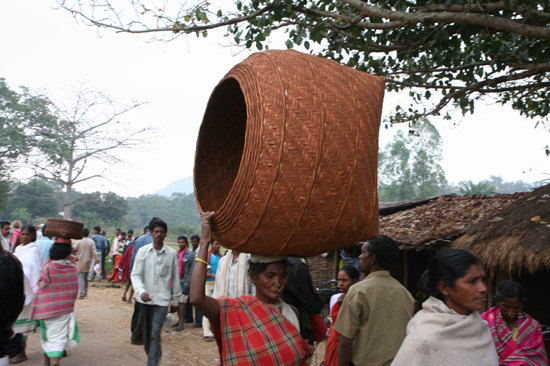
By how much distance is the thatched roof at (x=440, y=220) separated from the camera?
876cm

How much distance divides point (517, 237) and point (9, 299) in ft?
23.2

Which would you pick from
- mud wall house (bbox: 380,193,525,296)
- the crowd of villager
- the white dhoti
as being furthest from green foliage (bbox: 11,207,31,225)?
the crowd of villager

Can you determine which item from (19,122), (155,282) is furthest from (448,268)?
(19,122)

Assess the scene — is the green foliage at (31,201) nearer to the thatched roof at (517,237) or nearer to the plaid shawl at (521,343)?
the thatched roof at (517,237)

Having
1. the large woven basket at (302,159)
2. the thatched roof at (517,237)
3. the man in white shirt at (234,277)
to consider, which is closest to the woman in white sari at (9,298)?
the large woven basket at (302,159)

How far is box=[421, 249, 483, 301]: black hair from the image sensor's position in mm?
2314

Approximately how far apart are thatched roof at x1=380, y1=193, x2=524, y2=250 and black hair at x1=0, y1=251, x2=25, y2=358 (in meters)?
7.70

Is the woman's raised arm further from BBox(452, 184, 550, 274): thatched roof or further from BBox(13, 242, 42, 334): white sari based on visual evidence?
BBox(452, 184, 550, 274): thatched roof

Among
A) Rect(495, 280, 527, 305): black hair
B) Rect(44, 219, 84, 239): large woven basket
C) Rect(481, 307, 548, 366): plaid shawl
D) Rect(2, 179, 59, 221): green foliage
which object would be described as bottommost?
Rect(481, 307, 548, 366): plaid shawl

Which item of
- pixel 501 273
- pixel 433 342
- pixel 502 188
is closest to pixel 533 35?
pixel 433 342

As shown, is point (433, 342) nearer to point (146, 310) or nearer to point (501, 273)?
point (146, 310)

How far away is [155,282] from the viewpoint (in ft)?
19.8

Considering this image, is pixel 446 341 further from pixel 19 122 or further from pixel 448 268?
pixel 19 122

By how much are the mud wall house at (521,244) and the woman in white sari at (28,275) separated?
6617 mm
